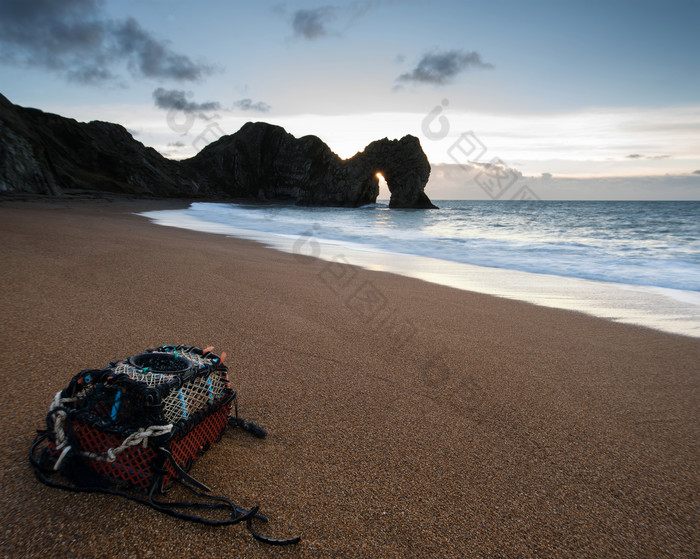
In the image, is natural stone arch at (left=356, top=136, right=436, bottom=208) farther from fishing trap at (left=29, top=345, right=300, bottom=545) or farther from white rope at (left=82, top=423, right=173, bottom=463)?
white rope at (left=82, top=423, right=173, bottom=463)

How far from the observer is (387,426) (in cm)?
204

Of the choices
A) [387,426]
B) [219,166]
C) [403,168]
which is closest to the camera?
[387,426]

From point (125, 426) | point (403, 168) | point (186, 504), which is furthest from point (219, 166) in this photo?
point (186, 504)

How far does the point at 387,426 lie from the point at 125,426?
123 cm

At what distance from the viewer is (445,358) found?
2.98 metres

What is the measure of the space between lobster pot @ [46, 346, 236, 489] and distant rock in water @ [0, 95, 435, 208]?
25649 mm

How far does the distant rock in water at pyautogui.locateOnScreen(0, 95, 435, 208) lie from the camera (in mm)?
23898

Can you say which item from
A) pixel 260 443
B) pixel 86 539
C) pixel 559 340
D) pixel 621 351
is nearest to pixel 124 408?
pixel 86 539

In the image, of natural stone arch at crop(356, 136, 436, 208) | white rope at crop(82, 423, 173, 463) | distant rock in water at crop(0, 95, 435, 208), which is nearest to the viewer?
white rope at crop(82, 423, 173, 463)

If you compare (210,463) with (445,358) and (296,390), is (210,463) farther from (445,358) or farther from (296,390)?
(445,358)

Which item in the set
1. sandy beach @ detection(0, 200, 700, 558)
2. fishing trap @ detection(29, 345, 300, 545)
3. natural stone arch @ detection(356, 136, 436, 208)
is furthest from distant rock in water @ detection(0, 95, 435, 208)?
fishing trap @ detection(29, 345, 300, 545)

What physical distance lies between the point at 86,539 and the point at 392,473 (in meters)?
1.13

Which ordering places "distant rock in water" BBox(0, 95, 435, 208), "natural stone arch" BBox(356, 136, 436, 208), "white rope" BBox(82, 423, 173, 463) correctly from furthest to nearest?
"natural stone arch" BBox(356, 136, 436, 208)
"distant rock in water" BBox(0, 95, 435, 208)
"white rope" BBox(82, 423, 173, 463)

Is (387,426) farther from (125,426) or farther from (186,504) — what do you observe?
(125,426)
